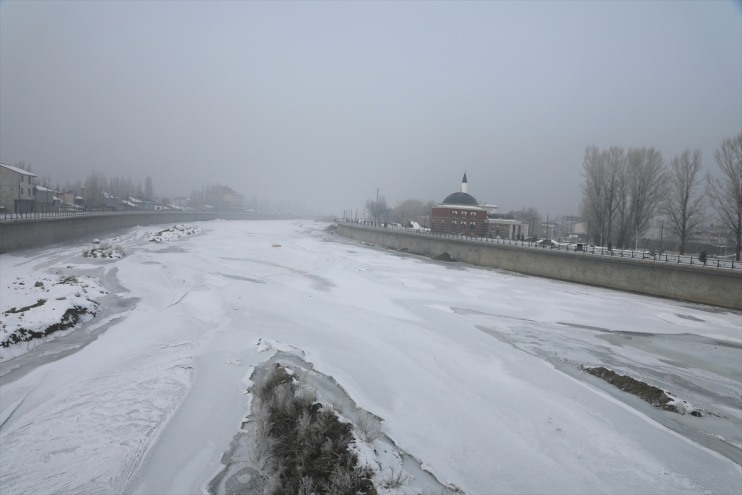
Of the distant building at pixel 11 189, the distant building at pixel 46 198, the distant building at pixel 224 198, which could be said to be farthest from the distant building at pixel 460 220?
the distant building at pixel 224 198

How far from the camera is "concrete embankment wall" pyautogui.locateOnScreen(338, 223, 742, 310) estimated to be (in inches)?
955

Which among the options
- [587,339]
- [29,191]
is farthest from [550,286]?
[29,191]

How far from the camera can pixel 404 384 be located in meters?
11.0

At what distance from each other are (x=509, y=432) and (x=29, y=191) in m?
64.2

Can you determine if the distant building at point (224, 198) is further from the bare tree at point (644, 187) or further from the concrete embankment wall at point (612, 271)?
the bare tree at point (644, 187)

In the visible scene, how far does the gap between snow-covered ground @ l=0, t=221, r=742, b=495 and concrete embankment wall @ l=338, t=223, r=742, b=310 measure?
9.16ft

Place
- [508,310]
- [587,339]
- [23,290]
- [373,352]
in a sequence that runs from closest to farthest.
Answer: [373,352] < [587,339] < [23,290] < [508,310]

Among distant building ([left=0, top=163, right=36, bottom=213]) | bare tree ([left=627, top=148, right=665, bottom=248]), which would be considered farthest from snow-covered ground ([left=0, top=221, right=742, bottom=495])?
distant building ([left=0, top=163, right=36, bottom=213])

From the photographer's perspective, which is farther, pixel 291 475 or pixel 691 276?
pixel 691 276

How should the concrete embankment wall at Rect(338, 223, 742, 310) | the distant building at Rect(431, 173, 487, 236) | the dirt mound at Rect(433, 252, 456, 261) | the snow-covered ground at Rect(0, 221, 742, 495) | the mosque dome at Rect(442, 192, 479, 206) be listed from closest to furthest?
1. the snow-covered ground at Rect(0, 221, 742, 495)
2. the concrete embankment wall at Rect(338, 223, 742, 310)
3. the dirt mound at Rect(433, 252, 456, 261)
4. the distant building at Rect(431, 173, 487, 236)
5. the mosque dome at Rect(442, 192, 479, 206)

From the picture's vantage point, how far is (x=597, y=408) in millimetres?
9898

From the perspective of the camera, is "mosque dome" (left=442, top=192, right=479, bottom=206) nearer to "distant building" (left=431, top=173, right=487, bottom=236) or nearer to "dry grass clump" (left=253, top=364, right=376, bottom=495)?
"distant building" (left=431, top=173, right=487, bottom=236)

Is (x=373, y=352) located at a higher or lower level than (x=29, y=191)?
lower

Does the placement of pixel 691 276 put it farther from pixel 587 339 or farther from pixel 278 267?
pixel 278 267
